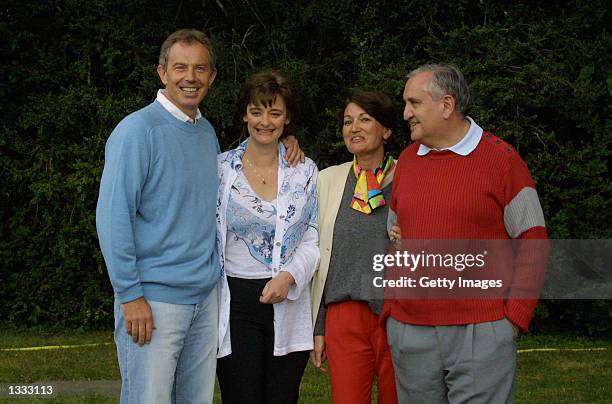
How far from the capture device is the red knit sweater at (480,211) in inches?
121

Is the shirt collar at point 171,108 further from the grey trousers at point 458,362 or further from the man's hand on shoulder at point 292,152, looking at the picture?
the grey trousers at point 458,362

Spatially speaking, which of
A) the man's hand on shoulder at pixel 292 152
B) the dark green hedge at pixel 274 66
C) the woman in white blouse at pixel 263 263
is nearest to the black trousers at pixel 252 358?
the woman in white blouse at pixel 263 263

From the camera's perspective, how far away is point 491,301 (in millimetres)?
3113

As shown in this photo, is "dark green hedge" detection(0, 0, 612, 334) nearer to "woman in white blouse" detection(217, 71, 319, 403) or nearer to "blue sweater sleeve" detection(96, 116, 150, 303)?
"woman in white blouse" detection(217, 71, 319, 403)

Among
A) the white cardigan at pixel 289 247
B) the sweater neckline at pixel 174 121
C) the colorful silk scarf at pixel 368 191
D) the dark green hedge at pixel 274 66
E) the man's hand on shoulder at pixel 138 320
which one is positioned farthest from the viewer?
the dark green hedge at pixel 274 66

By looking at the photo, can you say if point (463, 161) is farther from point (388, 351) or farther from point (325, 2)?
point (325, 2)

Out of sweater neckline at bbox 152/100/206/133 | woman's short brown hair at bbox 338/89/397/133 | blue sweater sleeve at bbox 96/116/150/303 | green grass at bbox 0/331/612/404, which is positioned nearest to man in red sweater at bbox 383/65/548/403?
woman's short brown hair at bbox 338/89/397/133

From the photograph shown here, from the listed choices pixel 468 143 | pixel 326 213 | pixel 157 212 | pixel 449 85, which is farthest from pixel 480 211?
pixel 157 212

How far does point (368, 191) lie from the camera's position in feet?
11.8

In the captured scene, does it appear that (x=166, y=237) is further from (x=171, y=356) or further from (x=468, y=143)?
(x=468, y=143)

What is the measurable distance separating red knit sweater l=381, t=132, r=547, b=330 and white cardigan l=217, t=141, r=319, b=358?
1.82 ft

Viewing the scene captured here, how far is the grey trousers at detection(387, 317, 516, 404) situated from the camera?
3055mm

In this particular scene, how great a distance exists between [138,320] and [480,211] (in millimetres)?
1248

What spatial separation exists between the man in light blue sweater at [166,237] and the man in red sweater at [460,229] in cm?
74
